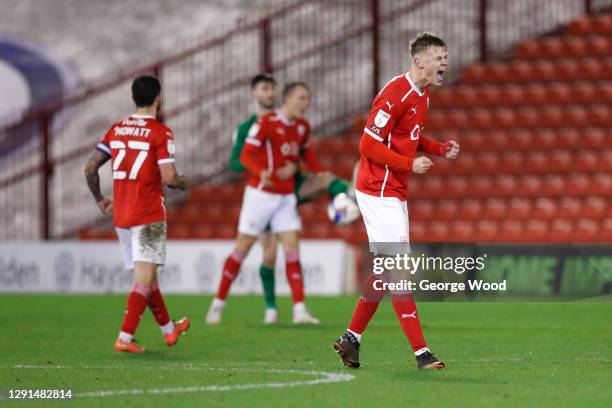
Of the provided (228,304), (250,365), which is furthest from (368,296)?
(228,304)

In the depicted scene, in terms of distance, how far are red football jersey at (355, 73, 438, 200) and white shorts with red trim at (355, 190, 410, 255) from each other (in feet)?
0.18

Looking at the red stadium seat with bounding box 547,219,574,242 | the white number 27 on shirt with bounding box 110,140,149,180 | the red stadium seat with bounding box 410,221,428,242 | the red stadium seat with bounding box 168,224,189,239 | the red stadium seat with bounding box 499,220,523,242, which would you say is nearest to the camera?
the white number 27 on shirt with bounding box 110,140,149,180

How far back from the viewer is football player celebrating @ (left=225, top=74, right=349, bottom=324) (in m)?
12.2

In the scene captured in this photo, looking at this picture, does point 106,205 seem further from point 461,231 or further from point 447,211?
point 447,211

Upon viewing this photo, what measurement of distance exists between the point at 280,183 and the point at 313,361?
3830mm

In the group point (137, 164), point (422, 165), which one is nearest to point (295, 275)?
point (137, 164)

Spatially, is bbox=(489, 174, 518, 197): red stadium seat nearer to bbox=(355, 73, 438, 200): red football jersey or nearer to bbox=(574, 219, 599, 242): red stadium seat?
bbox=(574, 219, 599, 242): red stadium seat

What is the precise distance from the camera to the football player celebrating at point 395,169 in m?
7.72

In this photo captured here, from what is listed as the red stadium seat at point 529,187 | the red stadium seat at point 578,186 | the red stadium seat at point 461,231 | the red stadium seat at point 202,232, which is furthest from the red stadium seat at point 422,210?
the red stadium seat at point 202,232

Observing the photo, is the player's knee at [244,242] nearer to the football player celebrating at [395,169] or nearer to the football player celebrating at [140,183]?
the football player celebrating at [140,183]

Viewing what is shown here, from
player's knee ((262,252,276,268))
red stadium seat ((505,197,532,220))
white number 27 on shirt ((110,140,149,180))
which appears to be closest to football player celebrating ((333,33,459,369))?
white number 27 on shirt ((110,140,149,180))

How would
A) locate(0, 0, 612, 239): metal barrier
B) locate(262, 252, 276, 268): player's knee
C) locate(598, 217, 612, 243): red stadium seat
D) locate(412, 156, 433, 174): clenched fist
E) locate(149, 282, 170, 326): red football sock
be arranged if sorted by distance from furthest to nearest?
locate(0, 0, 612, 239): metal barrier, locate(598, 217, 612, 243): red stadium seat, locate(262, 252, 276, 268): player's knee, locate(149, 282, 170, 326): red football sock, locate(412, 156, 433, 174): clenched fist

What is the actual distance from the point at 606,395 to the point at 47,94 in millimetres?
20297

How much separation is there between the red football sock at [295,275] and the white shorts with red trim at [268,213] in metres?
0.26
